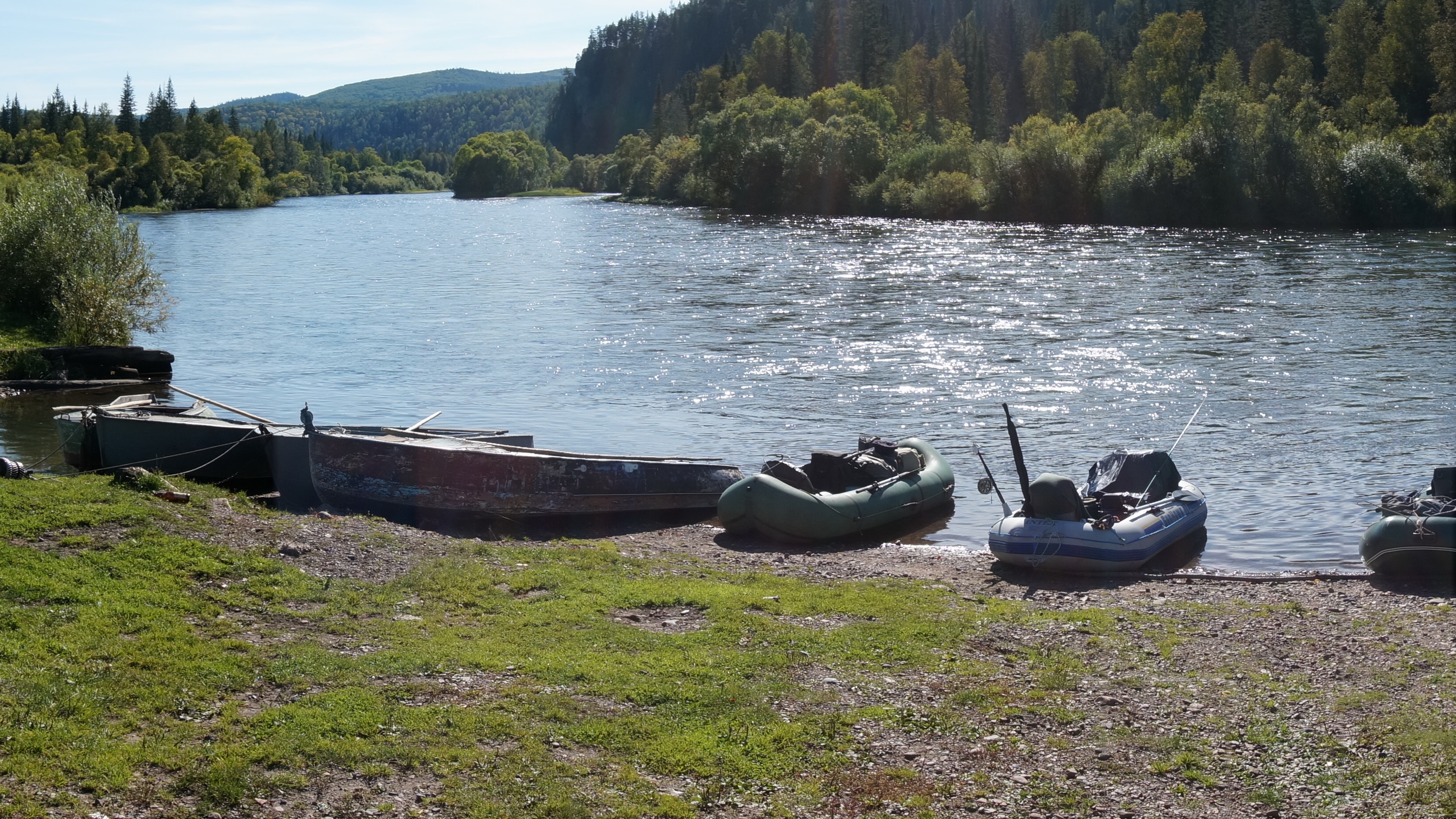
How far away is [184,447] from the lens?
18500 millimetres

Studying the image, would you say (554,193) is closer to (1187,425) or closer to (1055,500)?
(1187,425)

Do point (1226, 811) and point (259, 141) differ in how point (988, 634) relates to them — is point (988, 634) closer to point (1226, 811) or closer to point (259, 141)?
point (1226, 811)

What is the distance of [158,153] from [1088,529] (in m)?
142

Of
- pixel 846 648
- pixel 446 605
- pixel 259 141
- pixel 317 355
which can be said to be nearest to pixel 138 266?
pixel 317 355

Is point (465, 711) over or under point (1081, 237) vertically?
under

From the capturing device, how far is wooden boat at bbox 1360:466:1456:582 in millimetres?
13812

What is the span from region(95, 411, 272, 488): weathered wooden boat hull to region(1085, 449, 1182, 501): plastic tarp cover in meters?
12.5

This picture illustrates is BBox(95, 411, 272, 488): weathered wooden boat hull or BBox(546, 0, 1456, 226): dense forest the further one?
BBox(546, 0, 1456, 226): dense forest

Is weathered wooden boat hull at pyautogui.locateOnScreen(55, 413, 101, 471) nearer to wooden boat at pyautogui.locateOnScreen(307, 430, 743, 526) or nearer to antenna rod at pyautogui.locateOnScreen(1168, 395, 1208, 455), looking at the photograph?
wooden boat at pyautogui.locateOnScreen(307, 430, 743, 526)

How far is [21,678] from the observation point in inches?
319

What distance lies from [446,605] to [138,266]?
84.7 ft

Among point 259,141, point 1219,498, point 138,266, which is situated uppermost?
point 259,141

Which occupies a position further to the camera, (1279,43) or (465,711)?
(1279,43)

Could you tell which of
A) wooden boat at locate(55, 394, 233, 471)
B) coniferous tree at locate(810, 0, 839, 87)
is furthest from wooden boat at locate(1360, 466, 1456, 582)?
coniferous tree at locate(810, 0, 839, 87)
